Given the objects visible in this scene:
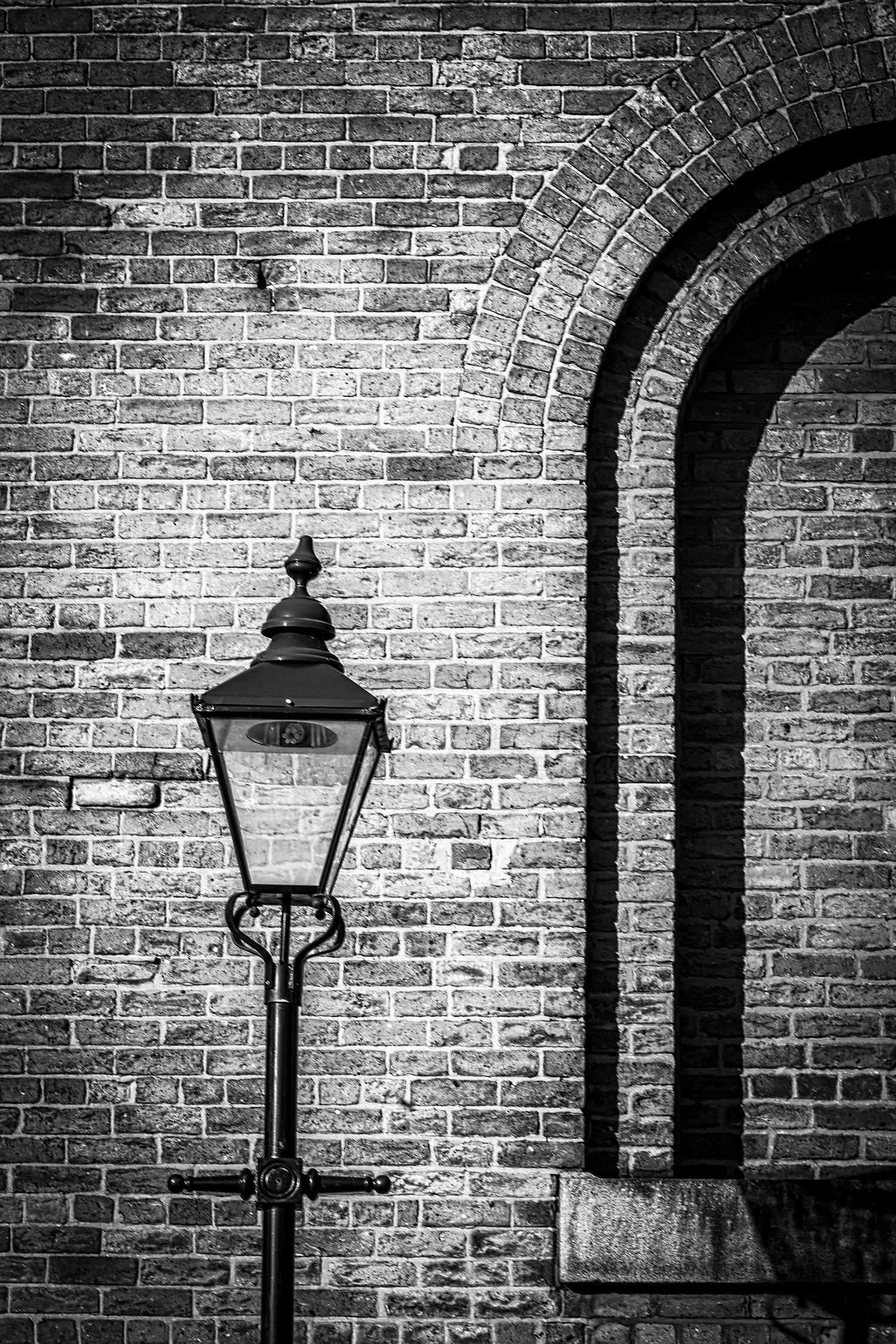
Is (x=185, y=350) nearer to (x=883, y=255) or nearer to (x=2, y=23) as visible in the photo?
(x=2, y=23)

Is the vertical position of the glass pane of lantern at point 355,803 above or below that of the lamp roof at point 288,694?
below

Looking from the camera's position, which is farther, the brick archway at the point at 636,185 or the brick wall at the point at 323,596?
the brick archway at the point at 636,185

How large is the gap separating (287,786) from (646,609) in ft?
5.61

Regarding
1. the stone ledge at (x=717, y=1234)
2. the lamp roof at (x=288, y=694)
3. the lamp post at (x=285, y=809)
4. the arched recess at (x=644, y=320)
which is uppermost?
the arched recess at (x=644, y=320)

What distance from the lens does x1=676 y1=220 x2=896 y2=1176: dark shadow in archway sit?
4137mm

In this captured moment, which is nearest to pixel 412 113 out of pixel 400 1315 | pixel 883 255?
pixel 883 255

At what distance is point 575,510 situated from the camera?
13.5ft

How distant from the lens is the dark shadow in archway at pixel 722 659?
414cm

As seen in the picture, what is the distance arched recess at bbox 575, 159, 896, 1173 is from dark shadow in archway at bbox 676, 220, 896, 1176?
116mm

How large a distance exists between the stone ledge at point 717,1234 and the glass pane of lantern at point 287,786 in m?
1.60

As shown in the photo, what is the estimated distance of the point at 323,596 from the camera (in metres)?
4.12

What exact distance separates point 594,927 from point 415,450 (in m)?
1.60

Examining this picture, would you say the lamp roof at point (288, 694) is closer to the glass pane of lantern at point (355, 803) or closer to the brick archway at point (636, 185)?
the glass pane of lantern at point (355, 803)

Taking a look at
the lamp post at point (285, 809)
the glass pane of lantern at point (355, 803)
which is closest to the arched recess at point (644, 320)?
the glass pane of lantern at point (355, 803)
